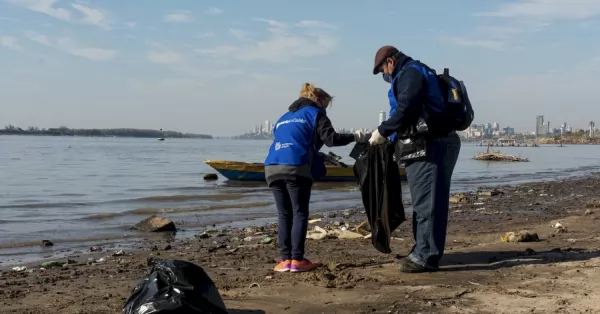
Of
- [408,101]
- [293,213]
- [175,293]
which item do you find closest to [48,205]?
[293,213]

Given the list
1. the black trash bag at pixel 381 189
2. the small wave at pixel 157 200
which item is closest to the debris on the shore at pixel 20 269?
the black trash bag at pixel 381 189

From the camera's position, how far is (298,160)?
5496mm

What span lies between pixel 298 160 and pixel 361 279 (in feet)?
3.75

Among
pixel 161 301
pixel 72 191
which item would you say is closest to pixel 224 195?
pixel 72 191

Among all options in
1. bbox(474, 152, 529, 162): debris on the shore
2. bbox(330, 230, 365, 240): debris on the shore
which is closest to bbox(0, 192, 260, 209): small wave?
bbox(330, 230, 365, 240): debris on the shore

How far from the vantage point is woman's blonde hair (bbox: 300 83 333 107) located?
18.4ft

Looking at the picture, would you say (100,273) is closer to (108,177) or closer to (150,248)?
(150,248)

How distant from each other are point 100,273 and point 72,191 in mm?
15534

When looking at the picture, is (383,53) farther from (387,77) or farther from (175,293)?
(175,293)

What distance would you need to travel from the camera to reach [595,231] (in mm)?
8250

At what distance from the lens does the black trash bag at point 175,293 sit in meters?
3.71

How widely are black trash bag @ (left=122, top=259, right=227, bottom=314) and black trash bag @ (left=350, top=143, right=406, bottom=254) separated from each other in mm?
2121

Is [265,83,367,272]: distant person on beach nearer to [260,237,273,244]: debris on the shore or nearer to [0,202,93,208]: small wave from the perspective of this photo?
[260,237,273,244]: debris on the shore

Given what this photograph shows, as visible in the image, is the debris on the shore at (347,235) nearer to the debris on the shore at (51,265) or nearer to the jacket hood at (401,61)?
the jacket hood at (401,61)
